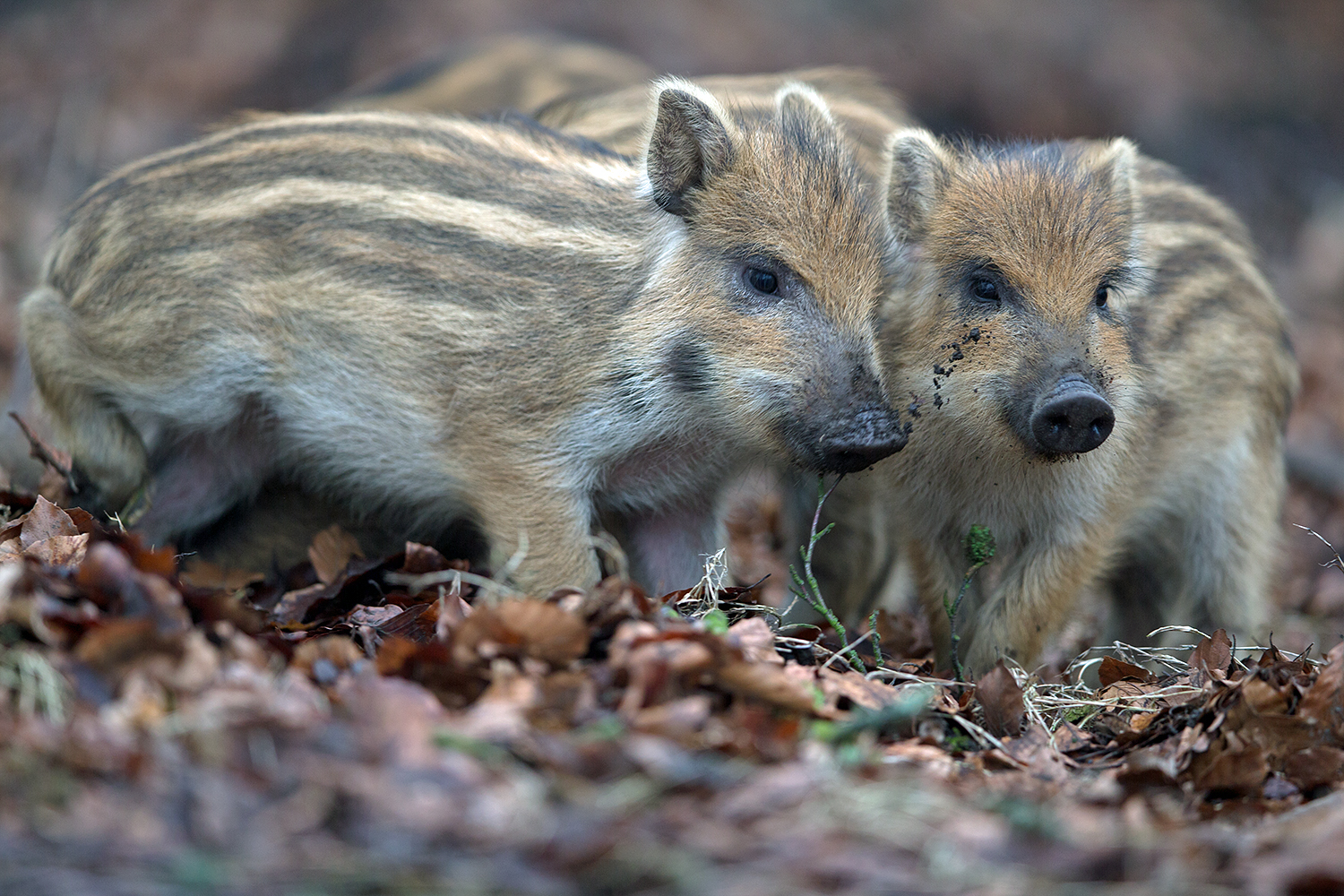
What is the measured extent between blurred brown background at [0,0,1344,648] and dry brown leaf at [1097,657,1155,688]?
201 inches

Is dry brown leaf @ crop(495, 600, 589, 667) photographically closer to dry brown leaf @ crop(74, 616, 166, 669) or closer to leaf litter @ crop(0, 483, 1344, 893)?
leaf litter @ crop(0, 483, 1344, 893)

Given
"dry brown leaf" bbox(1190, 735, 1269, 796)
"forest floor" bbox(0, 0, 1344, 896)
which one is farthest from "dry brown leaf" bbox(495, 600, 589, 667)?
"dry brown leaf" bbox(1190, 735, 1269, 796)

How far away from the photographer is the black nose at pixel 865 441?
12.7 feet

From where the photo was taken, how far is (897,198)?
4504 millimetres

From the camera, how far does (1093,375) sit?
3990 millimetres

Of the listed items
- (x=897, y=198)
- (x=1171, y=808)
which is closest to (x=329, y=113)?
(x=897, y=198)

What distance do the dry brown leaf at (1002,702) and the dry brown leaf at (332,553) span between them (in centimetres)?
207

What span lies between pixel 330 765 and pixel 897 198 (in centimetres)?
291

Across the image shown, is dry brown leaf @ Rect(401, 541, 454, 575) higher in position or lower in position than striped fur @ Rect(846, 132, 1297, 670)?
lower

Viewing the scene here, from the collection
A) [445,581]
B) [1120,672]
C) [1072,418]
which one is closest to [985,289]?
[1072,418]

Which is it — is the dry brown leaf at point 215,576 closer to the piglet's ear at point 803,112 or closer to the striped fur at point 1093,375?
the striped fur at point 1093,375

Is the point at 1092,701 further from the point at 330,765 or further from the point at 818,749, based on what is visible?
the point at 330,765

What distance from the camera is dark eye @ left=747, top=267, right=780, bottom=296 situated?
4.20 metres

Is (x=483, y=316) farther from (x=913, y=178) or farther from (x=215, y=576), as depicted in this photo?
(x=913, y=178)
